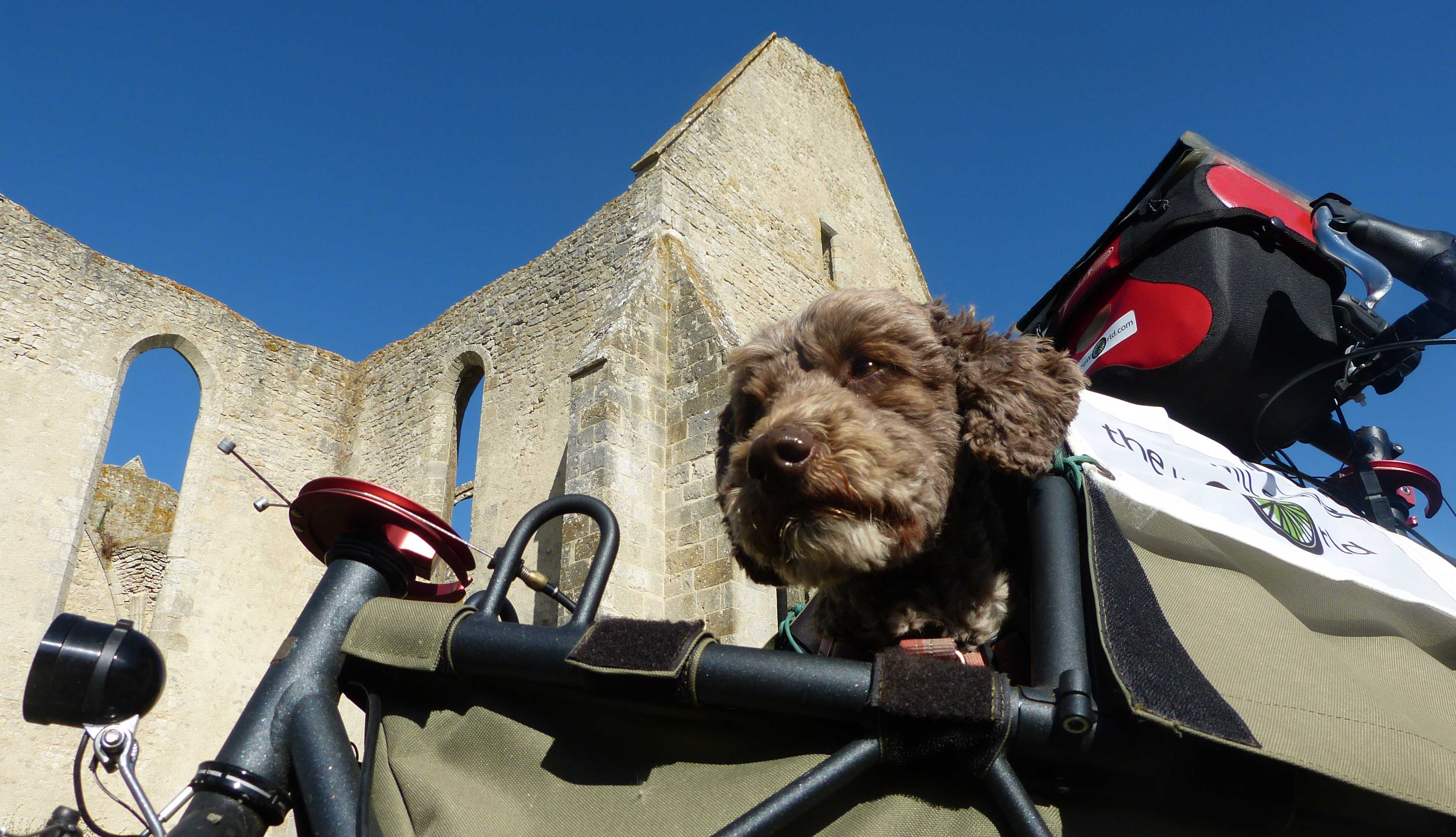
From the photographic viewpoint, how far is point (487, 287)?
42.6 feet

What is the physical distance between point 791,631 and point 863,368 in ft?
2.22

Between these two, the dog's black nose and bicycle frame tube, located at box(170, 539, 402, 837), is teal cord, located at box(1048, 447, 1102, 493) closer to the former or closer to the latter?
the dog's black nose

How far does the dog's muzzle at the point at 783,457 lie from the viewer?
58.7 inches

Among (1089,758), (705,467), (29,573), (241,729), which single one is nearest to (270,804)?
(241,729)

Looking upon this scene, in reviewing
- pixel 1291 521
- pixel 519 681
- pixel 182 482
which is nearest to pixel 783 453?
pixel 519 681

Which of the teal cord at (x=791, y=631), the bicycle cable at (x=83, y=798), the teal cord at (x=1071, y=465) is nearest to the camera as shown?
the bicycle cable at (x=83, y=798)

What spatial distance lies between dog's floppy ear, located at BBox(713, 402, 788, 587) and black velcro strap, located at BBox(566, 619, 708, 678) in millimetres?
582

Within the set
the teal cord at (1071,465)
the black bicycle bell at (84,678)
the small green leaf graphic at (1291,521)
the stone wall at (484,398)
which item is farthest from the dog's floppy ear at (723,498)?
the stone wall at (484,398)

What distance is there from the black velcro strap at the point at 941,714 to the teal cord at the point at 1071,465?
483 mm

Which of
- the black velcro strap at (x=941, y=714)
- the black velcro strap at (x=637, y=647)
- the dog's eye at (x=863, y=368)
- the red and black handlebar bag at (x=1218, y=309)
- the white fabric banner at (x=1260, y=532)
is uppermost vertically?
the red and black handlebar bag at (x=1218, y=309)

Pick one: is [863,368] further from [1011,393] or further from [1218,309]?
[1218,309]

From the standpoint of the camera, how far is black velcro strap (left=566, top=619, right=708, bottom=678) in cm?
107

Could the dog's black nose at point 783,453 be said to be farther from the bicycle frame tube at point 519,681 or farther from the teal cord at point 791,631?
the teal cord at point 791,631

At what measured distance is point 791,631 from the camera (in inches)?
80.0
